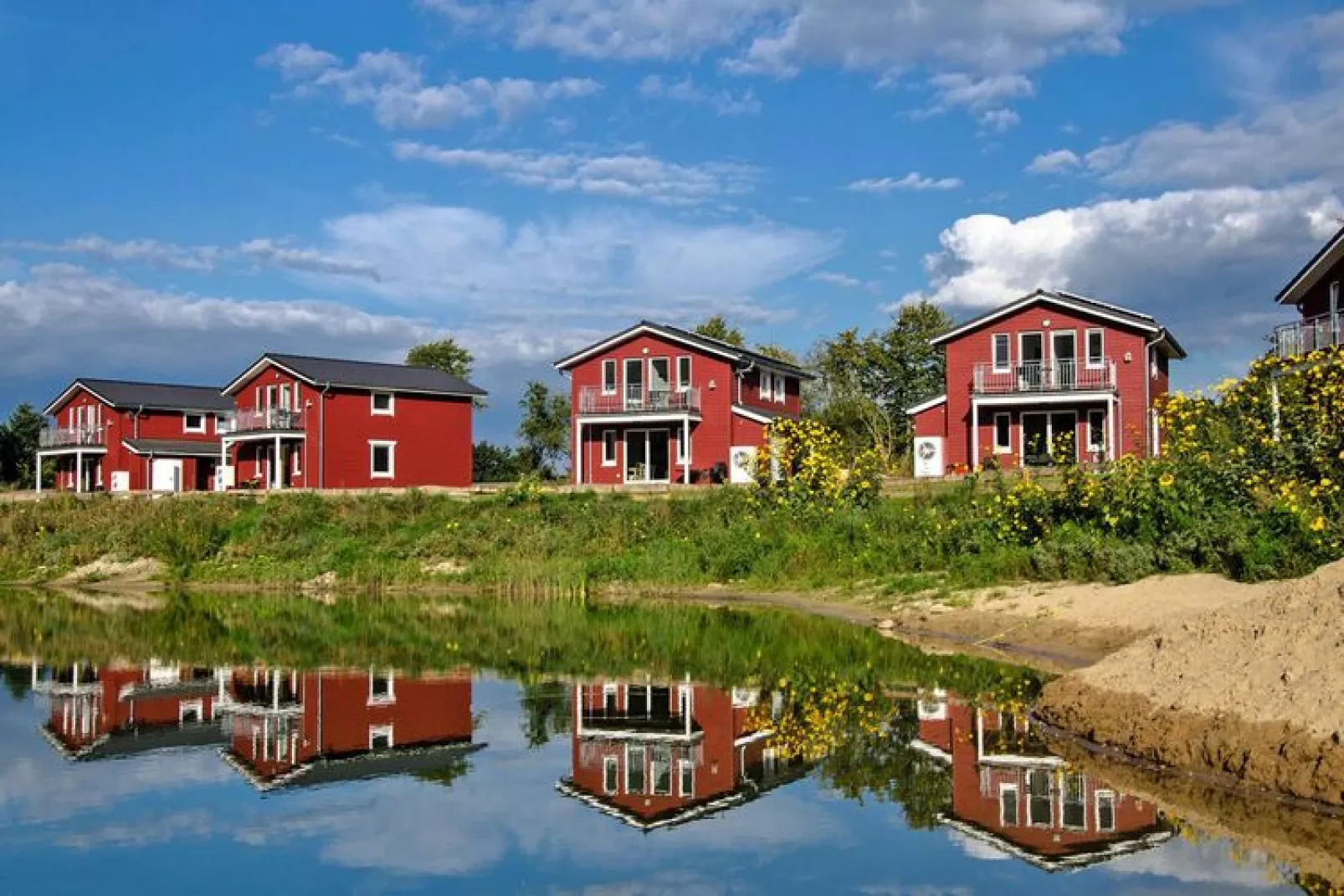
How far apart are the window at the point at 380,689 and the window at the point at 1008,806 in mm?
8918

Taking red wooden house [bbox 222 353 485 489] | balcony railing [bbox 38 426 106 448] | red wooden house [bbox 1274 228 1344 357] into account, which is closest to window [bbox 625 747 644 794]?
red wooden house [bbox 1274 228 1344 357]

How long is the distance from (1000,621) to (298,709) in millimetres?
11863

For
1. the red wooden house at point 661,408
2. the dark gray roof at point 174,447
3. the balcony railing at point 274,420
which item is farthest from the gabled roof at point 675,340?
the dark gray roof at point 174,447

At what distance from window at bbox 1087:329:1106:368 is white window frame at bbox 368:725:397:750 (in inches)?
1441

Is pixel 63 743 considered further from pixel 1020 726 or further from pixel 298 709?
pixel 1020 726

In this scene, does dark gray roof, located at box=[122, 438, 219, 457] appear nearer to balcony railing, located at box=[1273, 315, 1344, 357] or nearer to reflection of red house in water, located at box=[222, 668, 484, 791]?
reflection of red house in water, located at box=[222, 668, 484, 791]

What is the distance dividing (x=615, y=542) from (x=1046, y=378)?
18.2 m

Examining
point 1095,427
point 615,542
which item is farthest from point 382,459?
point 1095,427

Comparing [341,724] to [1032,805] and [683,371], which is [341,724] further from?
[683,371]

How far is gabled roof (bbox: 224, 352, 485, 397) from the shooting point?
59.2 metres

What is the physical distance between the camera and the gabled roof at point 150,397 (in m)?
69.2

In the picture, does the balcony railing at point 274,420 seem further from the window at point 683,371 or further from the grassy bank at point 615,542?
the window at point 683,371

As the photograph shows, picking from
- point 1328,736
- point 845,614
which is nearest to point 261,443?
point 845,614

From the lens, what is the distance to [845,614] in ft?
89.1
